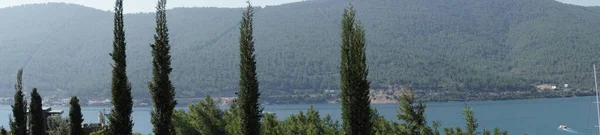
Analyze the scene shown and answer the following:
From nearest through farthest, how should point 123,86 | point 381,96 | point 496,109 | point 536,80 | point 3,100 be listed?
point 123,86, point 496,109, point 381,96, point 3,100, point 536,80

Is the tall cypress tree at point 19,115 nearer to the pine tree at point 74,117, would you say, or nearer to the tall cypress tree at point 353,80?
the pine tree at point 74,117

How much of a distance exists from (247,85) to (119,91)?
3.92m

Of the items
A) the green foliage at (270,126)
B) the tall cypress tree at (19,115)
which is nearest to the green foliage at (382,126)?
the green foliage at (270,126)

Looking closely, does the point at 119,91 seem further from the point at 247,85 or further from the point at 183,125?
the point at 183,125

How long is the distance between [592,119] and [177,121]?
79198mm

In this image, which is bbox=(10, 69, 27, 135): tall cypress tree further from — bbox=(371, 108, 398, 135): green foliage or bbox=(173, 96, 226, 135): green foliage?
bbox=(371, 108, 398, 135): green foliage

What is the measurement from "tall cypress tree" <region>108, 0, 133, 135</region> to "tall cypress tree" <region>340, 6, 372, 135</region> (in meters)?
6.11

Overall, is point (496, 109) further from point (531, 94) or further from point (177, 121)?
point (177, 121)

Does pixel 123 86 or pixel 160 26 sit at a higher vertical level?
pixel 160 26

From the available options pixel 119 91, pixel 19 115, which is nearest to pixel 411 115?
pixel 119 91

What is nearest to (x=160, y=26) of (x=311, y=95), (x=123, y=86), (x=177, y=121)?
(x=123, y=86)

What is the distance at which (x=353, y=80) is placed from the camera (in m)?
20.9

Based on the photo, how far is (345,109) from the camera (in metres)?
20.9

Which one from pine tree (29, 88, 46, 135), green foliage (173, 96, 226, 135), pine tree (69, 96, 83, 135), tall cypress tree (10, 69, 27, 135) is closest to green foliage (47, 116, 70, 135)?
pine tree (69, 96, 83, 135)
